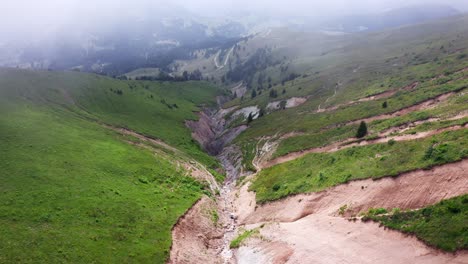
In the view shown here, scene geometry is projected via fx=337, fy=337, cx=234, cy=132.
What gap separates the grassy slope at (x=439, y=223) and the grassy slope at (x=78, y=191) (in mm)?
27885

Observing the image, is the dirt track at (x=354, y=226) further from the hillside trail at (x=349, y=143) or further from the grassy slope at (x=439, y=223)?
the hillside trail at (x=349, y=143)

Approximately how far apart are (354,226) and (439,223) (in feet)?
30.0

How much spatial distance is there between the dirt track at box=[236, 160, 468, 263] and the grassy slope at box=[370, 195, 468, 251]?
0.83 m

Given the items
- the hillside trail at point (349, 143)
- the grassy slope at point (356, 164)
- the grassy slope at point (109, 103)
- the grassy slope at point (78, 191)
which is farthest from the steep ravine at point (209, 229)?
the grassy slope at point (109, 103)

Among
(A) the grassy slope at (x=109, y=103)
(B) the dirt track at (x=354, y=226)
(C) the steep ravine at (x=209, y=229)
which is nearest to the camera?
(B) the dirt track at (x=354, y=226)

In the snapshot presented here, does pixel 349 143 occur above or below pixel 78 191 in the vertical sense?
below

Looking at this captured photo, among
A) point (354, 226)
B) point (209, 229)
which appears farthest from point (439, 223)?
point (209, 229)

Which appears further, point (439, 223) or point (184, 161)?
point (184, 161)

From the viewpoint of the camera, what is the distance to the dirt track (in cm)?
3273

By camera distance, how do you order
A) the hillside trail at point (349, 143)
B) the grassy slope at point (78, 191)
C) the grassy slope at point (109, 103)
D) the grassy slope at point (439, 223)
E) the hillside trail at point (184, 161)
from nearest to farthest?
the grassy slope at point (439, 223) → the grassy slope at point (78, 191) → the hillside trail at point (349, 143) → the hillside trail at point (184, 161) → the grassy slope at point (109, 103)

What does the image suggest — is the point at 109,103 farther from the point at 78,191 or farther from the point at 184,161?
the point at 78,191

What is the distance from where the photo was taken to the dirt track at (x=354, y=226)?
3273cm

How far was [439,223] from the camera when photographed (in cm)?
3173

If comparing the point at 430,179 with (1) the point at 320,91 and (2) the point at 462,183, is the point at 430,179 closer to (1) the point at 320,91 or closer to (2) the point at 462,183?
(2) the point at 462,183
